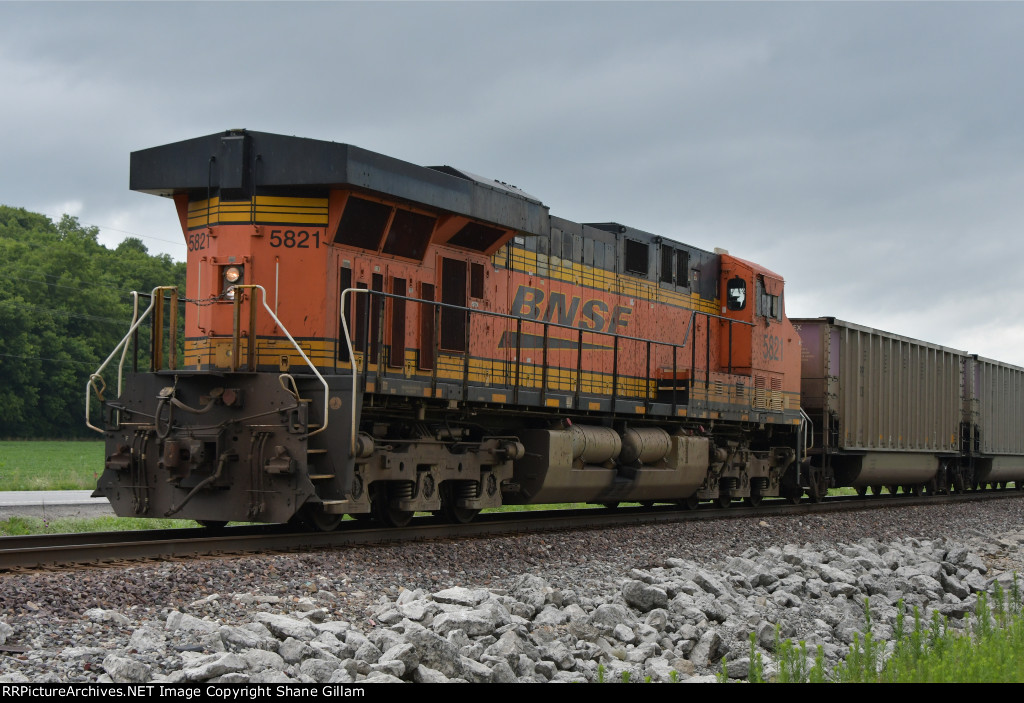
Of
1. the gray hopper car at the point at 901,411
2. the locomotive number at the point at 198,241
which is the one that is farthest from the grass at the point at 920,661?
the gray hopper car at the point at 901,411

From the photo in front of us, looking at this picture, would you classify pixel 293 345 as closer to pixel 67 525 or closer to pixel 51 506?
pixel 67 525

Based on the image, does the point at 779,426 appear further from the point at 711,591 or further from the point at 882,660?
the point at 882,660

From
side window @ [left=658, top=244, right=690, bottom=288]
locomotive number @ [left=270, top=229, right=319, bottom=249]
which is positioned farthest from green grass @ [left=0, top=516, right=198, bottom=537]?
side window @ [left=658, top=244, right=690, bottom=288]

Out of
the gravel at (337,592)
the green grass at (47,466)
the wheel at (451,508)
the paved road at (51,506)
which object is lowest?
the green grass at (47,466)

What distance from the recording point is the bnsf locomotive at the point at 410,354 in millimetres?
9703

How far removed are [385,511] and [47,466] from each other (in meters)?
27.6

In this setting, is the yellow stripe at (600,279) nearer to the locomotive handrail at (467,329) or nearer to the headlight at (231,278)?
the locomotive handrail at (467,329)

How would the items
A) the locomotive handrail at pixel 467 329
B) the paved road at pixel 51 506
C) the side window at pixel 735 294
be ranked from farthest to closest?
the side window at pixel 735 294, the paved road at pixel 51 506, the locomotive handrail at pixel 467 329

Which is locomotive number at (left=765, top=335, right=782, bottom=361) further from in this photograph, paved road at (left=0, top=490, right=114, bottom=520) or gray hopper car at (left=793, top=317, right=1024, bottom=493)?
paved road at (left=0, top=490, right=114, bottom=520)

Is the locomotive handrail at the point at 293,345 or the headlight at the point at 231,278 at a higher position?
the headlight at the point at 231,278

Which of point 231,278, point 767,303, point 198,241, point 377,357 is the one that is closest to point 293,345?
point 377,357

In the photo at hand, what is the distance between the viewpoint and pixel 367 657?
5.80 meters

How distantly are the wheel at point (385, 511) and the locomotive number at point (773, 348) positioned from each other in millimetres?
8106

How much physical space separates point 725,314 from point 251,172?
898 cm
